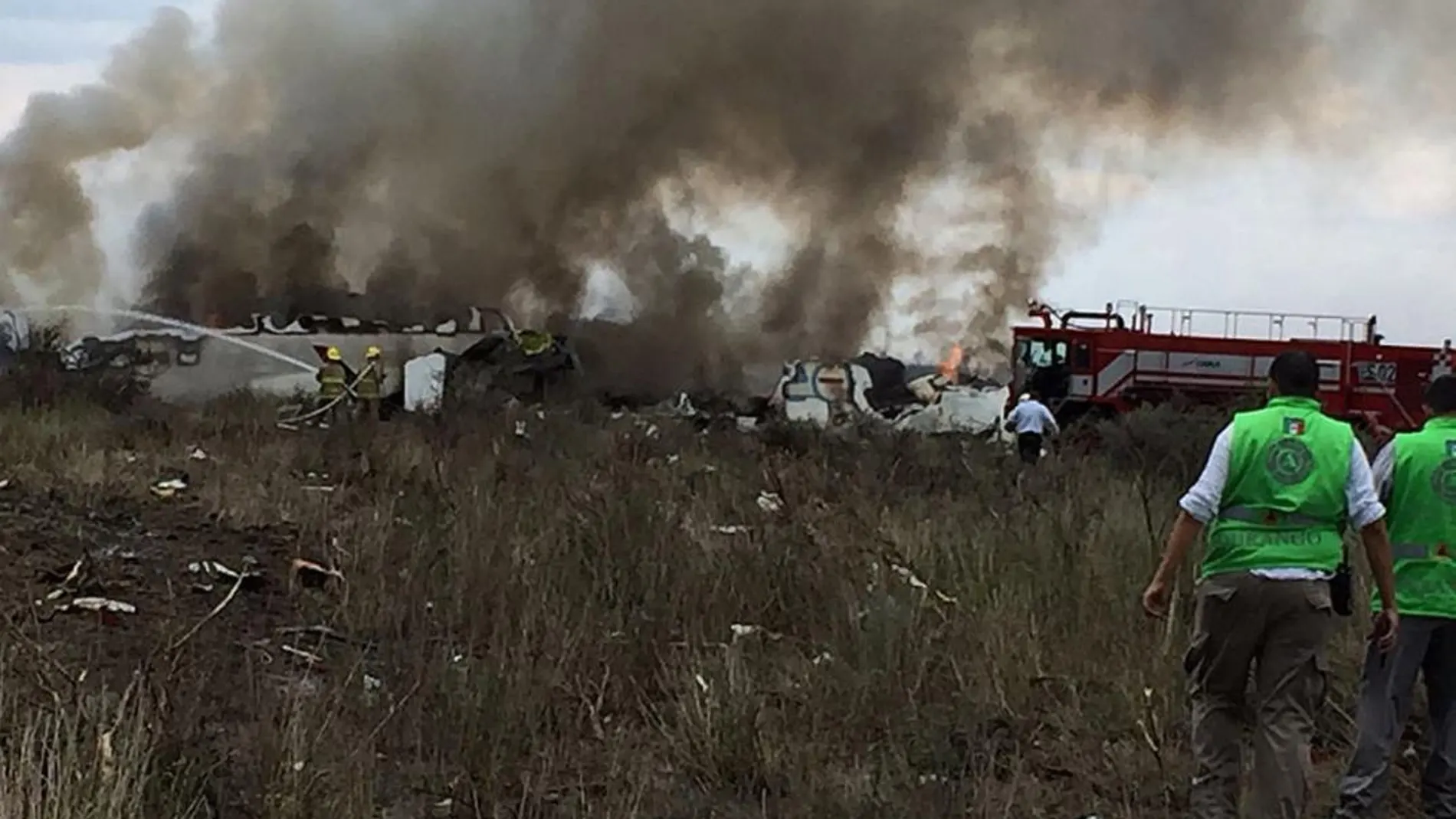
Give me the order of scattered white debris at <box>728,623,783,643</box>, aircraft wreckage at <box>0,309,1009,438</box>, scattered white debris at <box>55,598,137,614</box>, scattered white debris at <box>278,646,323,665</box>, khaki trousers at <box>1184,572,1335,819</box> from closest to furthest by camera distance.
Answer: khaki trousers at <box>1184,572,1335,819</box> → scattered white debris at <box>278,646,323,665</box> → scattered white debris at <box>55,598,137,614</box> → scattered white debris at <box>728,623,783,643</box> → aircraft wreckage at <box>0,309,1009,438</box>

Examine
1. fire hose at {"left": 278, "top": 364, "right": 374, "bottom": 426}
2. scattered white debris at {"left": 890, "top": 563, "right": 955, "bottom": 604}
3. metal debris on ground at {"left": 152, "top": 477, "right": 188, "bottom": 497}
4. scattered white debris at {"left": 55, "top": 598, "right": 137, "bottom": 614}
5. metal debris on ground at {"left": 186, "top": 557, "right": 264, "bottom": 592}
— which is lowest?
scattered white debris at {"left": 55, "top": 598, "right": 137, "bottom": 614}

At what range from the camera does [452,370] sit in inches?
942

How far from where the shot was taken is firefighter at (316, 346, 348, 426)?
761 inches

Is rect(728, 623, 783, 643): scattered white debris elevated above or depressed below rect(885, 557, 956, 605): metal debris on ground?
below

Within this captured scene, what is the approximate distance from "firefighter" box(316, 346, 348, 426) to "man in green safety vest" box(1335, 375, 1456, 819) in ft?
50.3

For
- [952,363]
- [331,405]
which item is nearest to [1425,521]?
[331,405]

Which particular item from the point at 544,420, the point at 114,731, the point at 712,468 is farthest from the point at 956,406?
the point at 114,731

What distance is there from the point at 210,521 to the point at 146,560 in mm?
1489

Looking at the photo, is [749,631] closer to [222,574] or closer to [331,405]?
[222,574]

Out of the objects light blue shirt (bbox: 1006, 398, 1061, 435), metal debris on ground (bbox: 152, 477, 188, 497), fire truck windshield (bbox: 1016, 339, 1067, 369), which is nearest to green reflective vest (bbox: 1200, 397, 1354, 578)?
metal debris on ground (bbox: 152, 477, 188, 497)

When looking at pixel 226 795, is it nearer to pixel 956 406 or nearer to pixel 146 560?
pixel 146 560

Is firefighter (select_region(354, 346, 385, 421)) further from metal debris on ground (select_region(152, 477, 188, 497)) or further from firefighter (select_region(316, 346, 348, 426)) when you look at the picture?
metal debris on ground (select_region(152, 477, 188, 497))

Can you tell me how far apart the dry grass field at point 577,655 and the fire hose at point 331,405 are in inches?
281

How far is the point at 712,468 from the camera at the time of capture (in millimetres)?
13641
